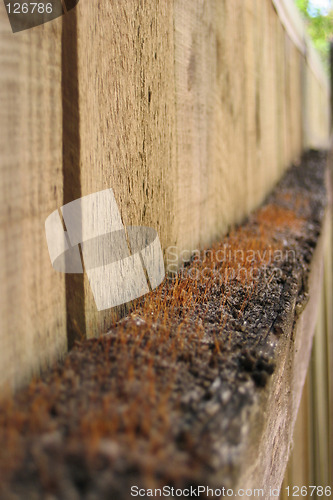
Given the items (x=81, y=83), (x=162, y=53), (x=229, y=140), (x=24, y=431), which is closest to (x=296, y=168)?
(x=229, y=140)

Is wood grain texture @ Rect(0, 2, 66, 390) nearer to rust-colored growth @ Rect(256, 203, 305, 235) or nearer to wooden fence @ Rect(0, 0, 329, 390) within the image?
wooden fence @ Rect(0, 0, 329, 390)

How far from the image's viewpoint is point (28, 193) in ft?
3.49

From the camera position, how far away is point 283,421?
1.59 meters

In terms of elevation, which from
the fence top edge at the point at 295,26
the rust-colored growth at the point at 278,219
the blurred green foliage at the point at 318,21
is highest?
the blurred green foliage at the point at 318,21

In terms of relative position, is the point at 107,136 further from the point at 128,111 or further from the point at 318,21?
the point at 318,21

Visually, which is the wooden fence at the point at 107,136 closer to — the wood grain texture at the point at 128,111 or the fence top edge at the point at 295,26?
the wood grain texture at the point at 128,111

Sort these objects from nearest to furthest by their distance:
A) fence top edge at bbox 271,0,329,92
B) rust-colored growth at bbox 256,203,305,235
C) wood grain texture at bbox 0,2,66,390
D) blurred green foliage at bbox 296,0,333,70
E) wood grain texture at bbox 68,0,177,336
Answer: wood grain texture at bbox 0,2,66,390 < wood grain texture at bbox 68,0,177,336 < rust-colored growth at bbox 256,203,305,235 < fence top edge at bbox 271,0,329,92 < blurred green foliage at bbox 296,0,333,70

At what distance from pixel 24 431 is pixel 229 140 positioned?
215 cm

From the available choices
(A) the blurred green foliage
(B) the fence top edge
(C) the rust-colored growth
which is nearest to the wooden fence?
(C) the rust-colored growth

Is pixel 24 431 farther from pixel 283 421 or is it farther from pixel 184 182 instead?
pixel 184 182

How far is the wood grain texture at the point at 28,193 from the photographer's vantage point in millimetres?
999

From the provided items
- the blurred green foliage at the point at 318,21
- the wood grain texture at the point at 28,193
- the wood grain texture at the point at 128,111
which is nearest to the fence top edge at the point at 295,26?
the blurred green foliage at the point at 318,21

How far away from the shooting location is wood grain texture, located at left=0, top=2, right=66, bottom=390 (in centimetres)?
100

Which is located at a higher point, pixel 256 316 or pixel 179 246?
pixel 179 246
